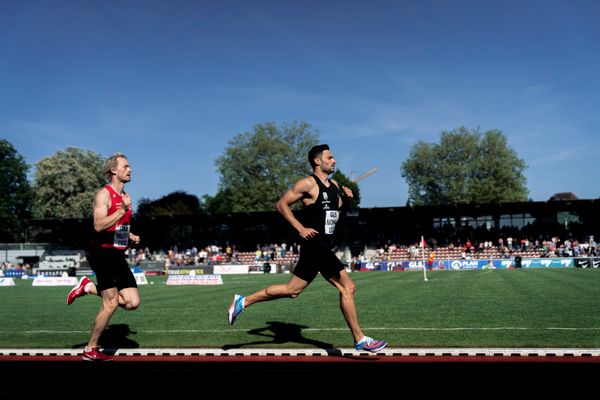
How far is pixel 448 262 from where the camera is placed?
1945 inches

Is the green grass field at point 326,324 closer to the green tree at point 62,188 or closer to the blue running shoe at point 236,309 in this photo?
the blue running shoe at point 236,309

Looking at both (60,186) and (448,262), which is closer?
(448,262)

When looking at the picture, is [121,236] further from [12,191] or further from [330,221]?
[12,191]

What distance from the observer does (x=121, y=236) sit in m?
7.54

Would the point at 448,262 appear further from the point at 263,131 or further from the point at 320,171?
the point at 320,171

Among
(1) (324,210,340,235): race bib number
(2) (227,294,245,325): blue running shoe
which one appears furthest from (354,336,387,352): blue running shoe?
(2) (227,294,245,325): blue running shoe

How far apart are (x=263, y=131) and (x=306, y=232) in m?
71.6

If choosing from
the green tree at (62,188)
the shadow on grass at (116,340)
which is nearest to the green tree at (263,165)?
the green tree at (62,188)

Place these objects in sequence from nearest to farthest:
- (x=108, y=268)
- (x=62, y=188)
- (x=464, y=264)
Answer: (x=108, y=268) < (x=464, y=264) < (x=62, y=188)

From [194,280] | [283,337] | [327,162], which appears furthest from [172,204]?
[327,162]

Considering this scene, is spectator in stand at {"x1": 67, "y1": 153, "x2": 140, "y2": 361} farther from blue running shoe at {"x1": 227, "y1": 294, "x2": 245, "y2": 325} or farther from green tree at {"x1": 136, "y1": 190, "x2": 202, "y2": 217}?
green tree at {"x1": 136, "y1": 190, "x2": 202, "y2": 217}

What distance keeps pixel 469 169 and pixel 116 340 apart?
7726cm
